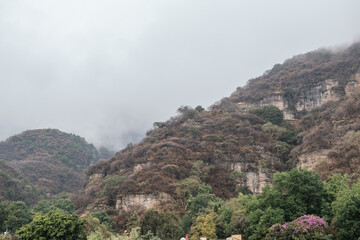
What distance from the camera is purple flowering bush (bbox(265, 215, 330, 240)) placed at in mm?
17203

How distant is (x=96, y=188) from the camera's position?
5119 cm

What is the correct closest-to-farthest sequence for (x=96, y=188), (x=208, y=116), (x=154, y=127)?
(x=96, y=188) < (x=208, y=116) < (x=154, y=127)

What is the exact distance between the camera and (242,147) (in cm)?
5125

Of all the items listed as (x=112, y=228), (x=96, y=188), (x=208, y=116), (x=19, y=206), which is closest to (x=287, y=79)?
(x=208, y=116)

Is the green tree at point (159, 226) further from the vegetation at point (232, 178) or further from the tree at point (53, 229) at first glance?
the tree at point (53, 229)

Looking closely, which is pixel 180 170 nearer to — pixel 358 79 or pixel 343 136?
pixel 343 136

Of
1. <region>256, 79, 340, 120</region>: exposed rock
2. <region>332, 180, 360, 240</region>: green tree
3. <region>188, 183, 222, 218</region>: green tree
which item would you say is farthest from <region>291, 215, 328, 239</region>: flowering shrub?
<region>256, 79, 340, 120</region>: exposed rock

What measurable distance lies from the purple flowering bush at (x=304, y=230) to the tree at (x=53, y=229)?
11.8 meters

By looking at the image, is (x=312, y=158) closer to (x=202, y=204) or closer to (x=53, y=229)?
(x=202, y=204)

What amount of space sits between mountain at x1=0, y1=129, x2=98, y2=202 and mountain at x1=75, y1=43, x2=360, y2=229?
64.4 feet

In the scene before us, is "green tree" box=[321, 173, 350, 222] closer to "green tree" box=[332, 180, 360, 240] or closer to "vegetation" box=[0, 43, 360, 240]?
"vegetation" box=[0, 43, 360, 240]

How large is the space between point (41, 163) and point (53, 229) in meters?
85.7

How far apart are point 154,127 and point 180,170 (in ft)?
97.6

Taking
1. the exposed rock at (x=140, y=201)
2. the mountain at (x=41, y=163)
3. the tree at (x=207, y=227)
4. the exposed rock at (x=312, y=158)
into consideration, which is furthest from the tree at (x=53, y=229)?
the mountain at (x=41, y=163)
